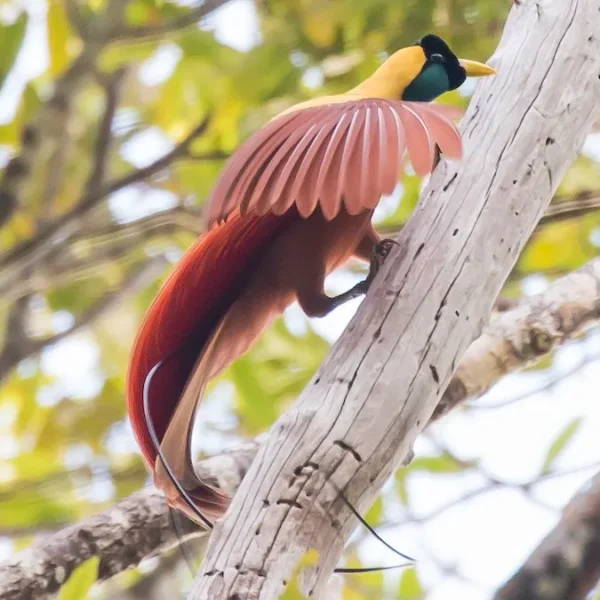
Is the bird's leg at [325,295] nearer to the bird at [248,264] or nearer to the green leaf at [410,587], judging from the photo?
the bird at [248,264]

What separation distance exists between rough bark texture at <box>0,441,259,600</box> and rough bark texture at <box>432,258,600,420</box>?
293mm

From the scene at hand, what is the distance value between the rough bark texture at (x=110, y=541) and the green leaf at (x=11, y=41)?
0.68m

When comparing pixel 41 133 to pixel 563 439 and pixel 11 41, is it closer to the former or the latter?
pixel 11 41

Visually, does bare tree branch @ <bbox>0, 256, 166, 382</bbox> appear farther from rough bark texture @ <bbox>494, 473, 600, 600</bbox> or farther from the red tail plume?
rough bark texture @ <bbox>494, 473, 600, 600</bbox>

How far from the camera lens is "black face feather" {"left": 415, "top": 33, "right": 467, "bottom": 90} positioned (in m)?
1.04

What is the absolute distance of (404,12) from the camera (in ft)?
4.59

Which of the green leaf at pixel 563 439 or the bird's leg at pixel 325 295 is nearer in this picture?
the bird's leg at pixel 325 295

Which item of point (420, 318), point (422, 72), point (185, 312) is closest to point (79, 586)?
point (185, 312)

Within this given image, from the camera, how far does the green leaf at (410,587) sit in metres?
1.39

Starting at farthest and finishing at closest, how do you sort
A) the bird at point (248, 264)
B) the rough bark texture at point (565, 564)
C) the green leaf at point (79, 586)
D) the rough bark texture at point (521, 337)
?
1. the rough bark texture at point (521, 337)
2. the rough bark texture at point (565, 564)
3. the green leaf at point (79, 586)
4. the bird at point (248, 264)

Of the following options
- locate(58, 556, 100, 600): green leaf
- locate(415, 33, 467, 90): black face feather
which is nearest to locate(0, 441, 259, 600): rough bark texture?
locate(58, 556, 100, 600): green leaf

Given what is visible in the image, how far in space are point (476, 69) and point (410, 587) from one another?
775mm

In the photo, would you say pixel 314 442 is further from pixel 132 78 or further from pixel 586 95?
pixel 132 78

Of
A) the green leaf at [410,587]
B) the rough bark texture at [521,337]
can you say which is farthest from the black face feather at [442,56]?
the green leaf at [410,587]
